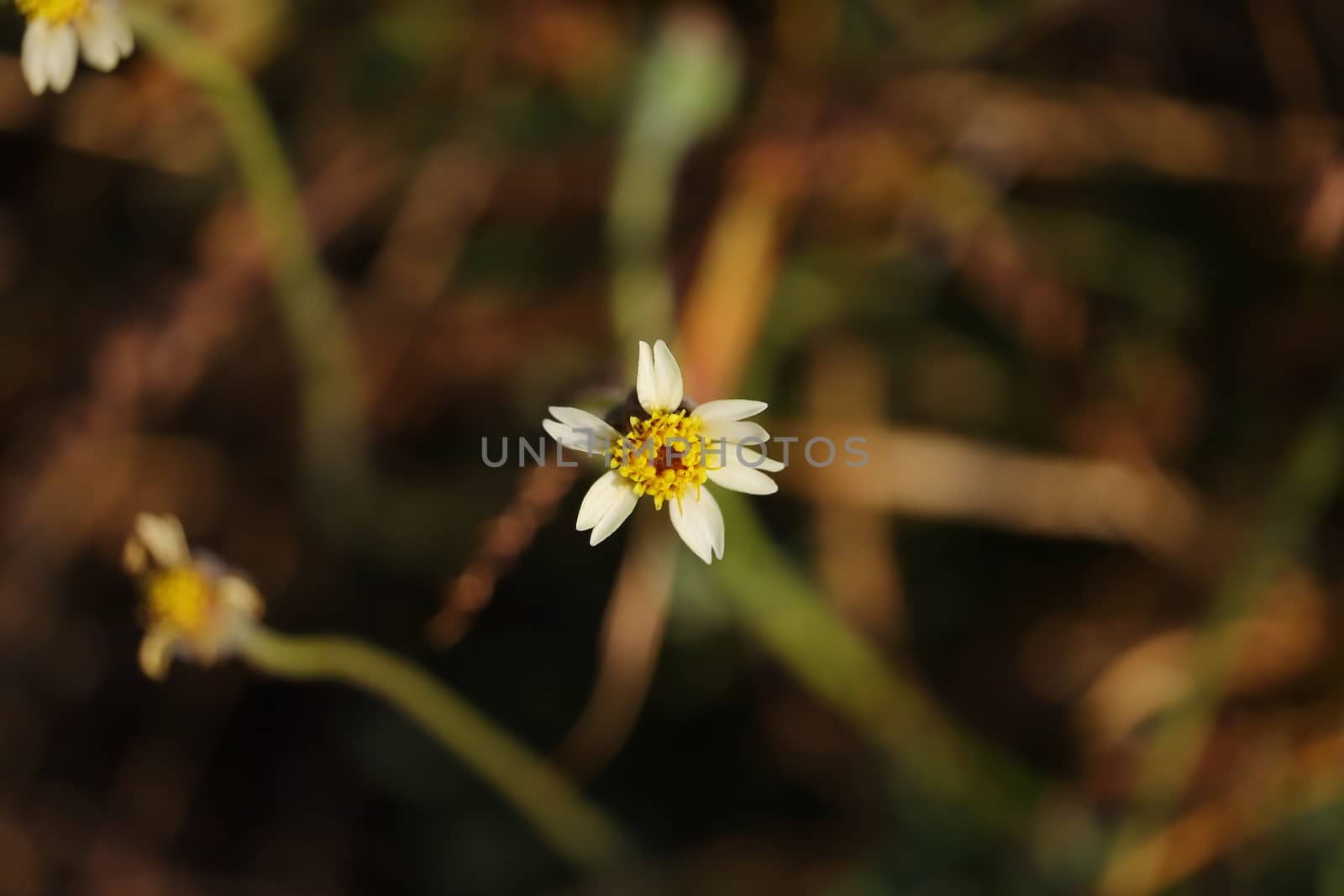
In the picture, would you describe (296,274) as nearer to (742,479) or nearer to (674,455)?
(674,455)

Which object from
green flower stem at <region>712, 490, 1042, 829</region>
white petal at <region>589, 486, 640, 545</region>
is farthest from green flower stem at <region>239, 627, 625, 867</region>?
green flower stem at <region>712, 490, 1042, 829</region>

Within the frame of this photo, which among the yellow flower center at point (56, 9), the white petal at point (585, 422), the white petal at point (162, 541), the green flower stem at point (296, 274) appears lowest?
the white petal at point (162, 541)

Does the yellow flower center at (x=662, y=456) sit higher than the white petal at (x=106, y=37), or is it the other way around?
the white petal at (x=106, y=37)

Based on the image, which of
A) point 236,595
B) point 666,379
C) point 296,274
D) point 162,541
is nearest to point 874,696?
point 666,379

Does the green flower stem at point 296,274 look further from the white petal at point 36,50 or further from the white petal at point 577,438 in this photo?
the white petal at point 577,438

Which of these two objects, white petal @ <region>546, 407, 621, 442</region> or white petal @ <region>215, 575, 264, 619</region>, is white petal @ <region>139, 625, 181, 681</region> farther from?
white petal @ <region>546, 407, 621, 442</region>

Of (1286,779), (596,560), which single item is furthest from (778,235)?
(1286,779)

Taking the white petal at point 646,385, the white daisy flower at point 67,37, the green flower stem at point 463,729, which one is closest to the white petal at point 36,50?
the white daisy flower at point 67,37

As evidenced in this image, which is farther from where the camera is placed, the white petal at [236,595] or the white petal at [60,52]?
the white petal at [60,52]
